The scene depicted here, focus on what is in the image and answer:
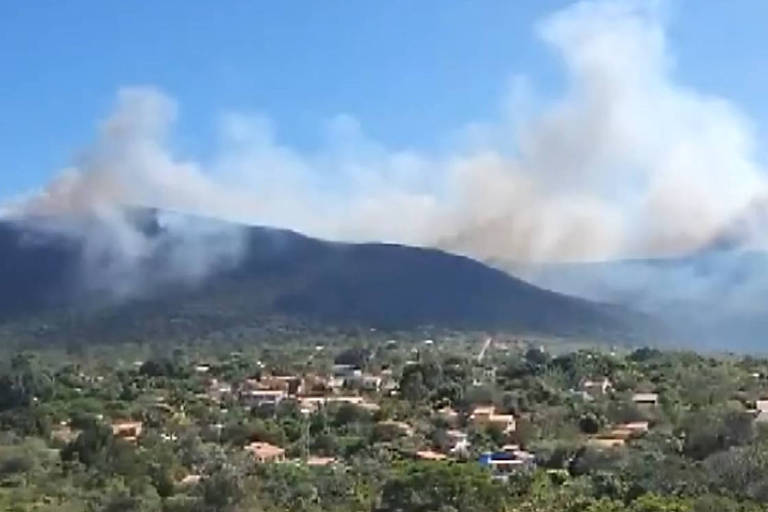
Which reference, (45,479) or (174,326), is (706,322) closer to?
(174,326)

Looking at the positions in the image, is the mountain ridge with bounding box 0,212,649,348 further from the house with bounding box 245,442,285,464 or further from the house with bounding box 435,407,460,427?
the house with bounding box 245,442,285,464

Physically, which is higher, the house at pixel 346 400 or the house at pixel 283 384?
the house at pixel 283 384

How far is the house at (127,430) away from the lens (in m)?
39.3

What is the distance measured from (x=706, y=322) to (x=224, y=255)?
5159 cm

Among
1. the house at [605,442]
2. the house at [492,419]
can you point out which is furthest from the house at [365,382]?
the house at [605,442]

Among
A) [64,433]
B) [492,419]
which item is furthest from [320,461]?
[64,433]

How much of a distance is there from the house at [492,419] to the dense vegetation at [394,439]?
0.35 m

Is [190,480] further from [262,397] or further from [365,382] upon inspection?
[365,382]

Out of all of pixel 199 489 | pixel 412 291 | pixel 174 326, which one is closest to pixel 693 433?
pixel 199 489

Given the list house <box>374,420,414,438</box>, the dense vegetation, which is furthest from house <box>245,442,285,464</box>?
house <box>374,420,414,438</box>

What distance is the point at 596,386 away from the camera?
5644 cm

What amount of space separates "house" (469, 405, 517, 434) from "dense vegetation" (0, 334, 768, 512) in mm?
353

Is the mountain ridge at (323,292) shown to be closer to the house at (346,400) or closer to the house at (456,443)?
the house at (346,400)

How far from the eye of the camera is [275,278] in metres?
128
